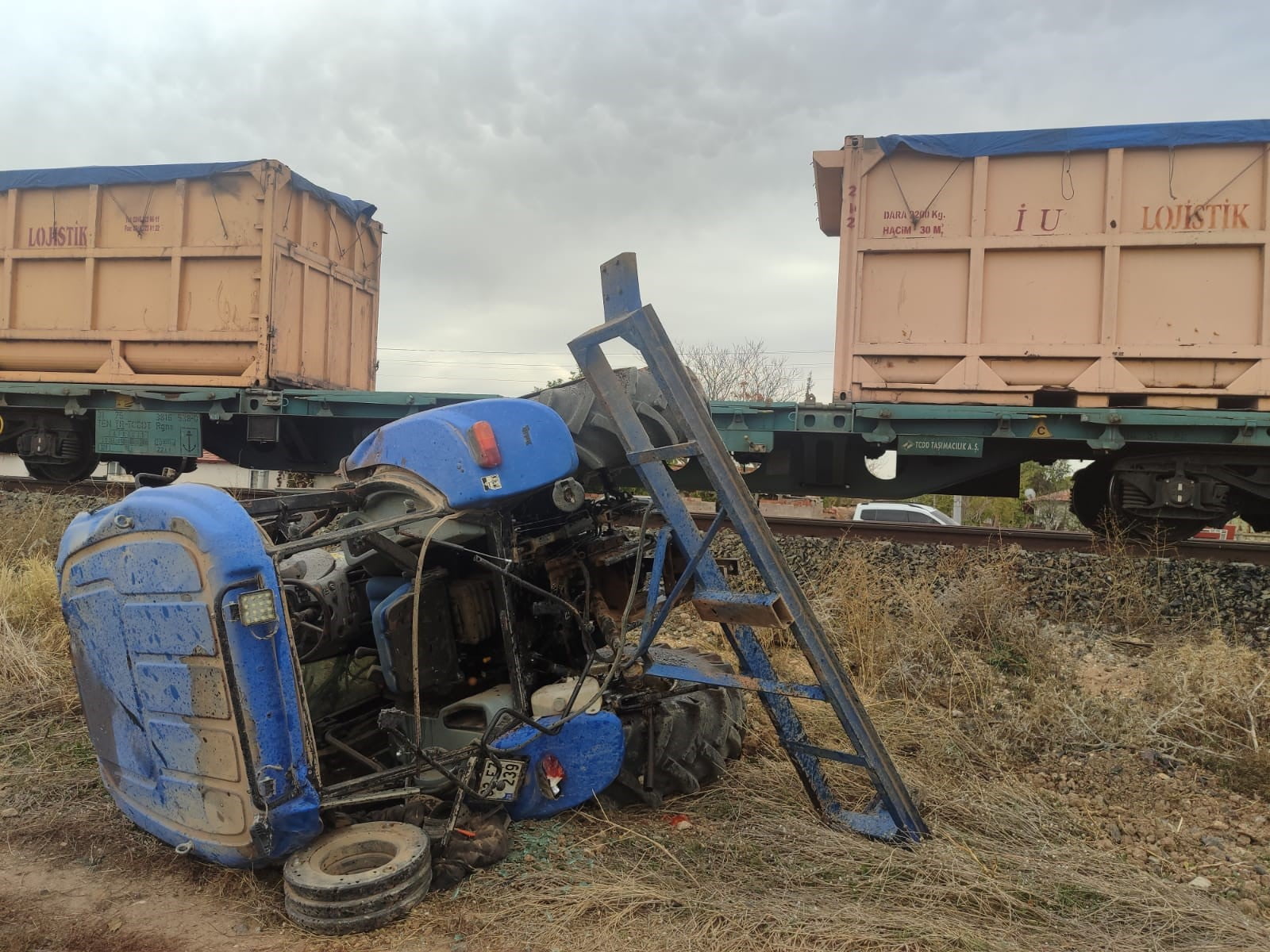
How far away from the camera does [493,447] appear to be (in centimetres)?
260

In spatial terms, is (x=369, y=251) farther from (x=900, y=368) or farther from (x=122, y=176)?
(x=900, y=368)

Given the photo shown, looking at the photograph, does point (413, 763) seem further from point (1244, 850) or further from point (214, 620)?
point (1244, 850)

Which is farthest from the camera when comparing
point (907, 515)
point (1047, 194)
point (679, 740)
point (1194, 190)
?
point (907, 515)

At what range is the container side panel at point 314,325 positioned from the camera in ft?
26.9

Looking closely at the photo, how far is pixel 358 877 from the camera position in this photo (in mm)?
2213

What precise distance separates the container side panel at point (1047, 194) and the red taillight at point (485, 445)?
5.06m

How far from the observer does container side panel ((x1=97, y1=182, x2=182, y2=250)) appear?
7.76 meters

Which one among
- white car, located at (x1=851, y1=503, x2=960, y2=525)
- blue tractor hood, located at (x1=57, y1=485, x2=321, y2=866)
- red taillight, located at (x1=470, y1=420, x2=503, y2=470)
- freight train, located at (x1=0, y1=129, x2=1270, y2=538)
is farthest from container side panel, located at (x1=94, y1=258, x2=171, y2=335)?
white car, located at (x1=851, y1=503, x2=960, y2=525)

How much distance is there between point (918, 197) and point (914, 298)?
754mm

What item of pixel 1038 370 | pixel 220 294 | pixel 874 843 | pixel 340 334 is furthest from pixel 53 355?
pixel 1038 370

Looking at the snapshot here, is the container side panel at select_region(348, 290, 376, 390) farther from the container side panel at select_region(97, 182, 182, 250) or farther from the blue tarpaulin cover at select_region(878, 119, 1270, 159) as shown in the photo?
the blue tarpaulin cover at select_region(878, 119, 1270, 159)

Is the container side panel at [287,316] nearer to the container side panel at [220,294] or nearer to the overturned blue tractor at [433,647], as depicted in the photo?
the container side panel at [220,294]

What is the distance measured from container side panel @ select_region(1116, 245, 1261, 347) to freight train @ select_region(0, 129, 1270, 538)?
0.01 meters

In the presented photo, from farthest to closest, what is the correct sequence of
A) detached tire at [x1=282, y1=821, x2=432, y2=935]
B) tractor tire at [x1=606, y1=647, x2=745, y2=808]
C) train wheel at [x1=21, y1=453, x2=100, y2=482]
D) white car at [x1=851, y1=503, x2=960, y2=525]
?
white car at [x1=851, y1=503, x2=960, y2=525]
train wheel at [x1=21, y1=453, x2=100, y2=482]
tractor tire at [x1=606, y1=647, x2=745, y2=808]
detached tire at [x1=282, y1=821, x2=432, y2=935]
